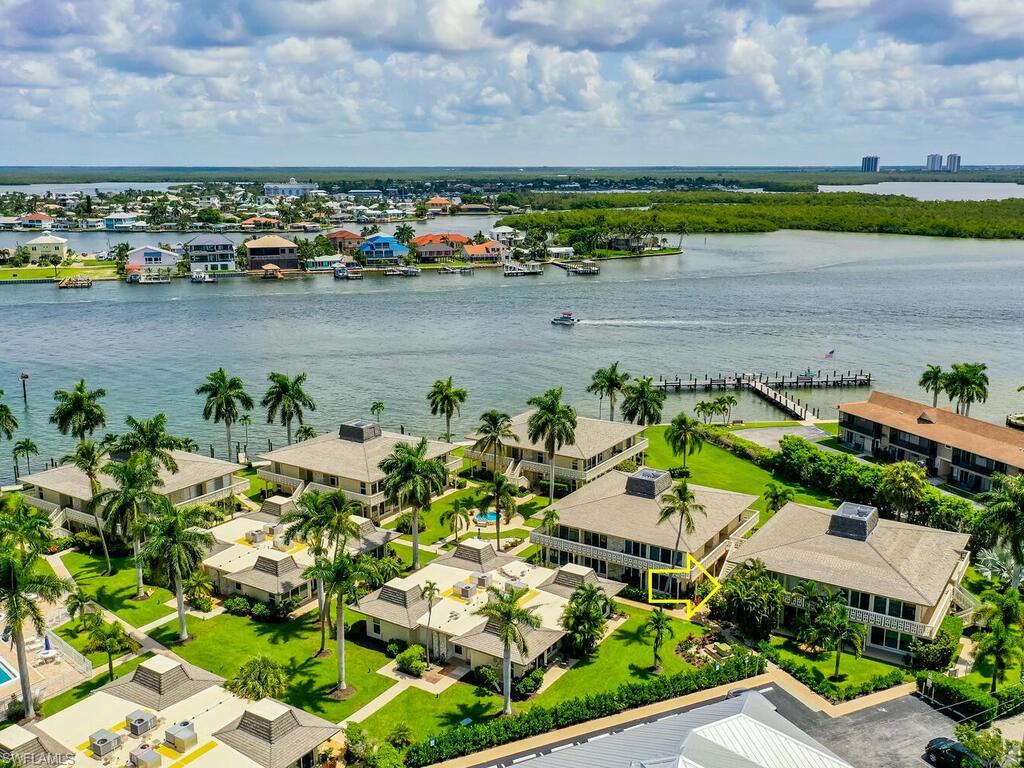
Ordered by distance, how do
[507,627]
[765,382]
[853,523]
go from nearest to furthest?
[507,627], [853,523], [765,382]

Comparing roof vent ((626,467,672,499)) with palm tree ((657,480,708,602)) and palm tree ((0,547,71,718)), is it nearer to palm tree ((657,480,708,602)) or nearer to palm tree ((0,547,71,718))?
palm tree ((657,480,708,602))

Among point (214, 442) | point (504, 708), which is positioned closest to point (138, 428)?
point (214, 442)

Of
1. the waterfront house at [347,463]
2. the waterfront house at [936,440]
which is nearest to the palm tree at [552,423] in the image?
the waterfront house at [347,463]

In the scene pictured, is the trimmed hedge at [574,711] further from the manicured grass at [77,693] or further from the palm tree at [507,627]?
the manicured grass at [77,693]

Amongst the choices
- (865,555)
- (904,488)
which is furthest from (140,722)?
(904,488)

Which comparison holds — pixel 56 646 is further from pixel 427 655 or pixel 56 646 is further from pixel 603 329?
pixel 603 329

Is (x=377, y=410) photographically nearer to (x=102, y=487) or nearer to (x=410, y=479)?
(x=102, y=487)
